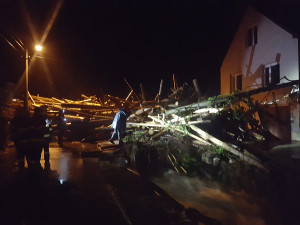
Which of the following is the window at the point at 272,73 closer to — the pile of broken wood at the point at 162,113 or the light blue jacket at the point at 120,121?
the pile of broken wood at the point at 162,113

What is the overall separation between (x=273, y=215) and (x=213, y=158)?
2.87 meters

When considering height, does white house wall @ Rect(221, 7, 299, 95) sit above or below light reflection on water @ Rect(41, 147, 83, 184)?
above

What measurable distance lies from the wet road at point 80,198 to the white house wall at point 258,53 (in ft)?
31.4

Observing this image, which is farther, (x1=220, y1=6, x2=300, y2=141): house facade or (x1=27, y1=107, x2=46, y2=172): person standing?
(x1=220, y1=6, x2=300, y2=141): house facade

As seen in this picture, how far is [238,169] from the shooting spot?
27.9ft

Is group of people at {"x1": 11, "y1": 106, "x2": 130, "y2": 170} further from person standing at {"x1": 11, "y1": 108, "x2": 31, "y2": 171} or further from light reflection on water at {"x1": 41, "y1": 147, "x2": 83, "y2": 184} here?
light reflection on water at {"x1": 41, "y1": 147, "x2": 83, "y2": 184}

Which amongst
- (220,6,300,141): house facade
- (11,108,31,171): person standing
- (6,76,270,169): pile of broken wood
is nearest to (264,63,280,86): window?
(220,6,300,141): house facade

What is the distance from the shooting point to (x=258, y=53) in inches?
561

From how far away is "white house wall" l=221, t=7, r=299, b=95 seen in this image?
1225 centimetres

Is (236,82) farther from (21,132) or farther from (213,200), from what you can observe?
(21,132)

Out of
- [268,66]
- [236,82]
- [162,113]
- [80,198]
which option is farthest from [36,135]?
[236,82]

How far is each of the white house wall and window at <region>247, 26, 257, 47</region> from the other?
0.73 feet

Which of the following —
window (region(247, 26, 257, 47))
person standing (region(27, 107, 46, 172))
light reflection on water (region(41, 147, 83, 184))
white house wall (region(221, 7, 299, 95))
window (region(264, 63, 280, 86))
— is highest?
window (region(247, 26, 257, 47))

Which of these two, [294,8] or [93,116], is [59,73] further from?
[294,8]
